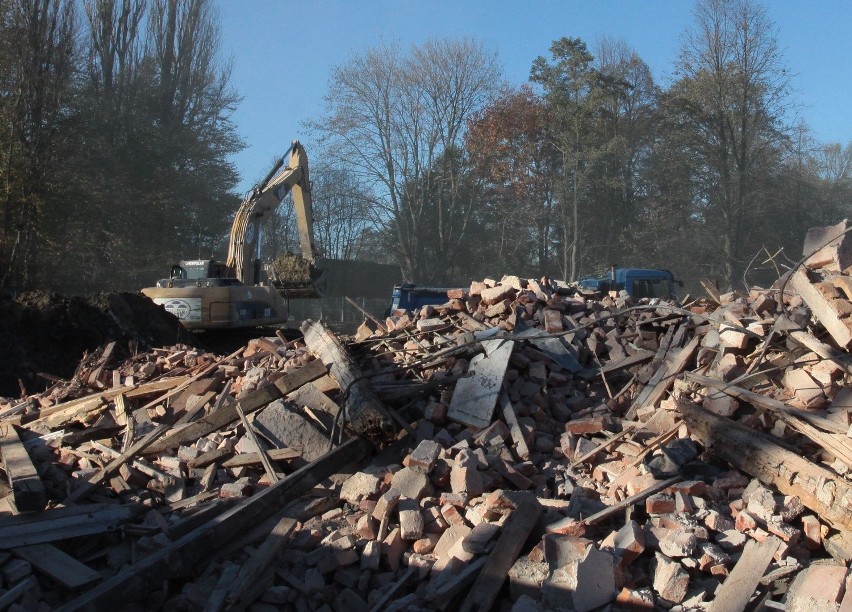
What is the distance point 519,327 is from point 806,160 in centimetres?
3091

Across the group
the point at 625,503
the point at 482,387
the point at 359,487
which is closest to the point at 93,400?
the point at 359,487

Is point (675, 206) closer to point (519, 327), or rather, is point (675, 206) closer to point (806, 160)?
point (806, 160)

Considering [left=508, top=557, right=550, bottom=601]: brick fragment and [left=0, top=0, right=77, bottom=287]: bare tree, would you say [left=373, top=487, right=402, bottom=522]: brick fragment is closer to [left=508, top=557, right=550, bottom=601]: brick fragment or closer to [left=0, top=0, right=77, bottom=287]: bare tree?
[left=508, top=557, right=550, bottom=601]: brick fragment

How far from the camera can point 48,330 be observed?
13.8 m

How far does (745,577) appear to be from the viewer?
13.7 feet

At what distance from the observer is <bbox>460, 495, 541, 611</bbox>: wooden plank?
4.32 metres

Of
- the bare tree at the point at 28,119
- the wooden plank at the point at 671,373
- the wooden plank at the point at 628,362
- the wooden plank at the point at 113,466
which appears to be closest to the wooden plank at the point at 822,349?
the wooden plank at the point at 671,373

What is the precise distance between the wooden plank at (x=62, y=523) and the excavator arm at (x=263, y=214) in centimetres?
1082

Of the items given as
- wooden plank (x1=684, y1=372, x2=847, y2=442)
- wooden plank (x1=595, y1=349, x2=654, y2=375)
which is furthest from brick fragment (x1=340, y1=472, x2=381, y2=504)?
wooden plank (x1=684, y1=372, x2=847, y2=442)

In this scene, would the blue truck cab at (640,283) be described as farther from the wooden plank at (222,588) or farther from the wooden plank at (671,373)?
the wooden plank at (222,588)

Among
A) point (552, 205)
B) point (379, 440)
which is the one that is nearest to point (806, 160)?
point (552, 205)

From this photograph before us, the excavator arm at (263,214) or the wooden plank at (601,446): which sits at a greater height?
the excavator arm at (263,214)

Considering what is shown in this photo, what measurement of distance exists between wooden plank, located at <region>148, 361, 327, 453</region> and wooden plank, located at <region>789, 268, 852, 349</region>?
4.20 meters

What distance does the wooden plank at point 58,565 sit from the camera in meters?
4.60
